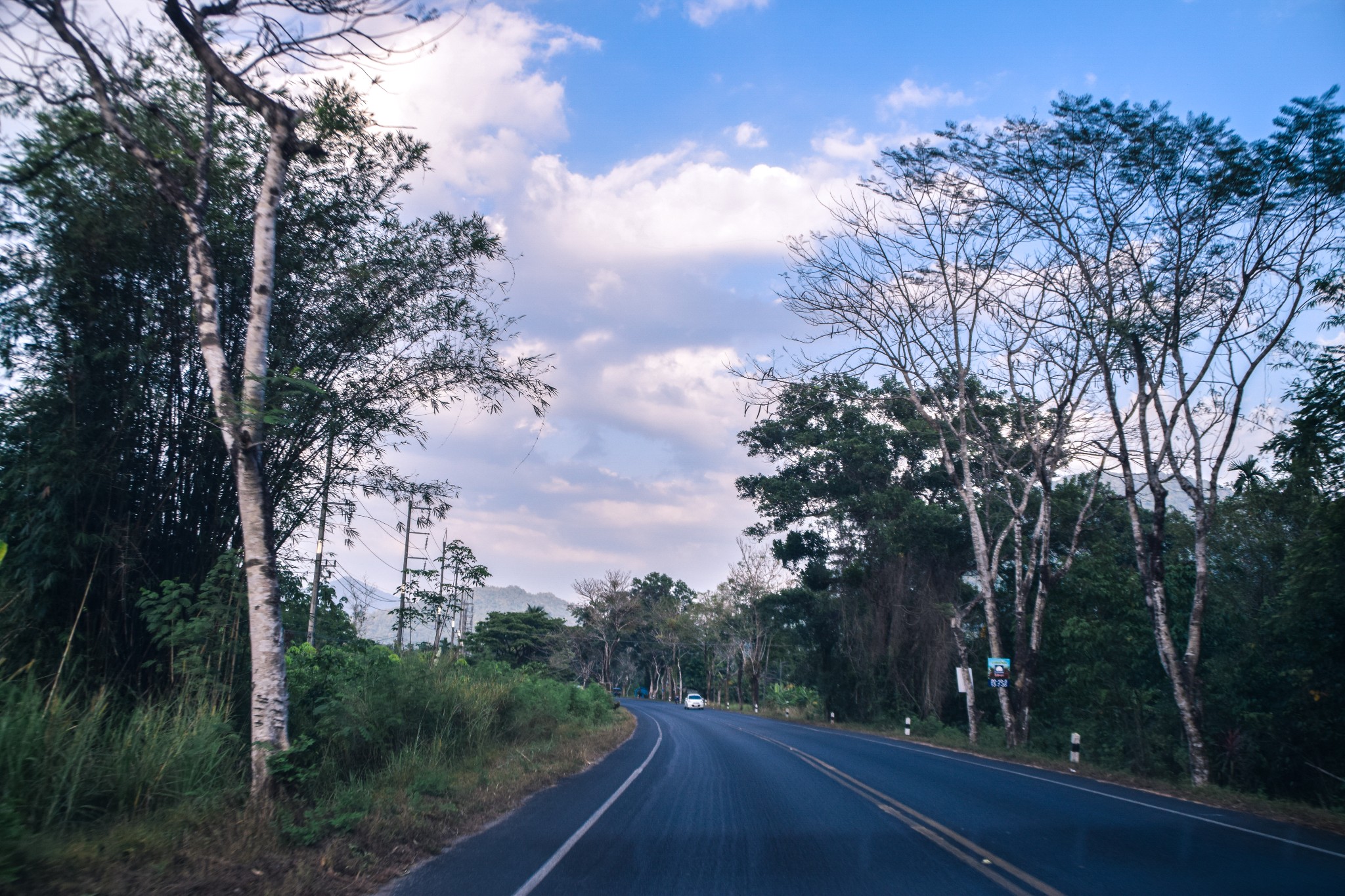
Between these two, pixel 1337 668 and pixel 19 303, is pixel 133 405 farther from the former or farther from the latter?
pixel 1337 668

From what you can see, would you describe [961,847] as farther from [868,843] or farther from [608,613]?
[608,613]

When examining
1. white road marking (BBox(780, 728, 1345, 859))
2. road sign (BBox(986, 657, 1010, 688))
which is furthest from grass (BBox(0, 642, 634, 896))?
road sign (BBox(986, 657, 1010, 688))

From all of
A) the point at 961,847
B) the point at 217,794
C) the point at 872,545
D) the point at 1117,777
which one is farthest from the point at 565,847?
the point at 872,545

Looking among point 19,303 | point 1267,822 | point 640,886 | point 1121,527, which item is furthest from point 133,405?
point 1121,527

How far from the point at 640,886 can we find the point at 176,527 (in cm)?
665

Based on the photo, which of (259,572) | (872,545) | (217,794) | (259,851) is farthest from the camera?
(872,545)

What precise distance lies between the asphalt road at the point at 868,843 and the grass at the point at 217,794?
740mm

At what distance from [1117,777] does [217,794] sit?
16392 mm

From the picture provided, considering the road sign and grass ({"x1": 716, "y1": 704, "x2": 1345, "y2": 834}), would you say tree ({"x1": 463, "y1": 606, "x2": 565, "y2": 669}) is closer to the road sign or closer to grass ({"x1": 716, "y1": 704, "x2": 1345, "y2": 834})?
grass ({"x1": 716, "y1": 704, "x2": 1345, "y2": 834})

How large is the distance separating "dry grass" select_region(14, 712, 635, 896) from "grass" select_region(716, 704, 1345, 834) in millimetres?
11006

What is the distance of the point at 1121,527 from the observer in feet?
113

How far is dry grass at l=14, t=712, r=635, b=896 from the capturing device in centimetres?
538

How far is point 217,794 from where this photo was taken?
23.8 feet

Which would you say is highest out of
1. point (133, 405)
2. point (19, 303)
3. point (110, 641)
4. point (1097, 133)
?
point (1097, 133)
